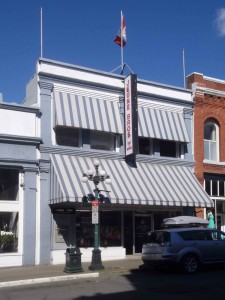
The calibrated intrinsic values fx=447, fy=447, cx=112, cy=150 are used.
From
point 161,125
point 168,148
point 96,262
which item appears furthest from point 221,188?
point 96,262

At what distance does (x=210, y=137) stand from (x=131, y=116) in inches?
248

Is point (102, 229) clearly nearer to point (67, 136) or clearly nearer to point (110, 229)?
point (110, 229)

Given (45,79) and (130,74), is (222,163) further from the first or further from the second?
(45,79)

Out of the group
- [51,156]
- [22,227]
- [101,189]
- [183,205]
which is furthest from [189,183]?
[22,227]

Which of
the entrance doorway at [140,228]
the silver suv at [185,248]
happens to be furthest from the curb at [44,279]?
the entrance doorway at [140,228]

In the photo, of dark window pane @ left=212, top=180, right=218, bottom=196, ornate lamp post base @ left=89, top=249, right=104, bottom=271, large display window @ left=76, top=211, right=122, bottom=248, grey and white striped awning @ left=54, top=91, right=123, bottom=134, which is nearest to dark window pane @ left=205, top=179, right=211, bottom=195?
dark window pane @ left=212, top=180, right=218, bottom=196

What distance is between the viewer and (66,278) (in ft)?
49.7

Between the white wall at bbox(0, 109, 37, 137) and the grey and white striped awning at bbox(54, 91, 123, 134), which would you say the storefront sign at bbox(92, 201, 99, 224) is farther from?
the white wall at bbox(0, 109, 37, 137)

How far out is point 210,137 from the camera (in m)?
25.4

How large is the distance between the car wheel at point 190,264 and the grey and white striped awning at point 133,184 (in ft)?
14.4

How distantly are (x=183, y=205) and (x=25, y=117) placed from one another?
8.42 m

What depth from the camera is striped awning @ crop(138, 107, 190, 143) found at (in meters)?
22.3

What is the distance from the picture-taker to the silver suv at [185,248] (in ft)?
52.2

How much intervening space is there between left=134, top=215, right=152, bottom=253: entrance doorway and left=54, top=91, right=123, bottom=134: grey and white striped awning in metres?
4.48
